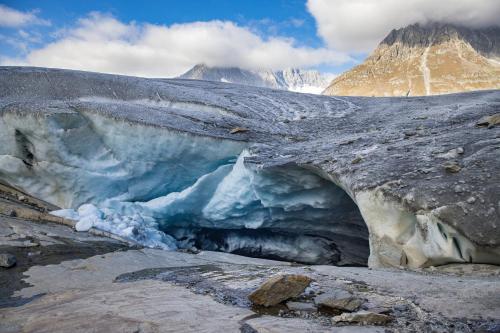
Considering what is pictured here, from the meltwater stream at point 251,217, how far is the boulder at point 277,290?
16.7 ft

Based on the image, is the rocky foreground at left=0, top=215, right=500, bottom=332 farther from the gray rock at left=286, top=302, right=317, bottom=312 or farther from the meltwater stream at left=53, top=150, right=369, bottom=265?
the meltwater stream at left=53, top=150, right=369, bottom=265

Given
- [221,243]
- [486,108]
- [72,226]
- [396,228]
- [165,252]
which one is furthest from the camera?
[221,243]

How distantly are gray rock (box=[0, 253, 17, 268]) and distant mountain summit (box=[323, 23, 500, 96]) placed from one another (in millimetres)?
107141

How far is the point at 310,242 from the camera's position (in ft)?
38.6

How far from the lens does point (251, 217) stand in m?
11.7

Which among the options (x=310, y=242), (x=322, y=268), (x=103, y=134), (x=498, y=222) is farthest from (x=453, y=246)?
(x=103, y=134)

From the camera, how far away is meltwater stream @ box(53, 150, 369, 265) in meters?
10.3

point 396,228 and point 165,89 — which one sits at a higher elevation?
point 165,89

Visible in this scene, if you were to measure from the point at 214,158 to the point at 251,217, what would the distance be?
75.0 inches

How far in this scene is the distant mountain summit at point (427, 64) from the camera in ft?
351

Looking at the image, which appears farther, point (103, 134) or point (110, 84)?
point (110, 84)

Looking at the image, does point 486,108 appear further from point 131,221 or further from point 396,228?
point 131,221

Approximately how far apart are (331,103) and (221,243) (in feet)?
21.9

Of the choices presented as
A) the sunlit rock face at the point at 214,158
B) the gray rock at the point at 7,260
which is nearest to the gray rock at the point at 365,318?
the sunlit rock face at the point at 214,158
